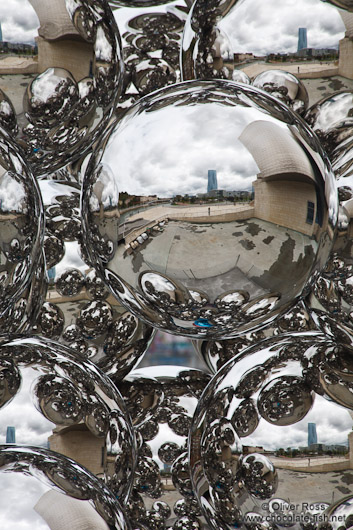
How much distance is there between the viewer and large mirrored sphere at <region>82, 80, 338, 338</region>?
0.42 metres

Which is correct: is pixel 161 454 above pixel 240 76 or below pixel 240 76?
below

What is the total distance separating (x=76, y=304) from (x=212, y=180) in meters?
0.22

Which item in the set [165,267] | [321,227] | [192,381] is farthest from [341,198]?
[192,381]

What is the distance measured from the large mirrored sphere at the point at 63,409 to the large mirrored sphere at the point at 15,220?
0.05 metres

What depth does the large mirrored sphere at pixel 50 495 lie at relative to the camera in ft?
1.31

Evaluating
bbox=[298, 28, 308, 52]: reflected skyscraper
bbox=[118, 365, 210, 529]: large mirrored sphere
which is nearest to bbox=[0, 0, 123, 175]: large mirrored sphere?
bbox=[298, 28, 308, 52]: reflected skyscraper

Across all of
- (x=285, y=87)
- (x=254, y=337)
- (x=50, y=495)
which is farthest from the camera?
(x=254, y=337)

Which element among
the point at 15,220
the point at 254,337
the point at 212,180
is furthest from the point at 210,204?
the point at 254,337

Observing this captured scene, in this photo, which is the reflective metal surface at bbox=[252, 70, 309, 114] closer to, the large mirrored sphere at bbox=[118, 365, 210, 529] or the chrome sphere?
the chrome sphere

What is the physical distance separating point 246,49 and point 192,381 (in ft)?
1.04

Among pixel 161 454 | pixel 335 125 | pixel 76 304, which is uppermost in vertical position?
pixel 335 125

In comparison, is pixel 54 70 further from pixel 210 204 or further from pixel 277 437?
pixel 277 437

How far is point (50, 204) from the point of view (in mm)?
613

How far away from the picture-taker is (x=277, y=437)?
46 cm
